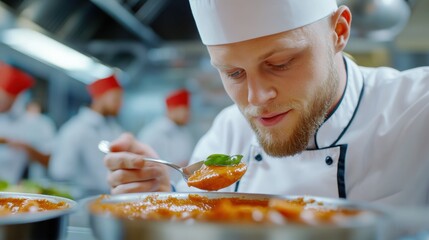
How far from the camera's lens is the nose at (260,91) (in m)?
1.28

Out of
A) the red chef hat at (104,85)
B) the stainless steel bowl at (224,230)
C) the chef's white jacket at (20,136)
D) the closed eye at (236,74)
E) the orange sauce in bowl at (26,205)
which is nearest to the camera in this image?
the stainless steel bowl at (224,230)

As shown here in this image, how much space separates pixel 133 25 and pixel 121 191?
4.17 metres

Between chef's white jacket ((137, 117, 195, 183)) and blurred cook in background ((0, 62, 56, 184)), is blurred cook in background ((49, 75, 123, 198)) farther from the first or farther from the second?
chef's white jacket ((137, 117, 195, 183))

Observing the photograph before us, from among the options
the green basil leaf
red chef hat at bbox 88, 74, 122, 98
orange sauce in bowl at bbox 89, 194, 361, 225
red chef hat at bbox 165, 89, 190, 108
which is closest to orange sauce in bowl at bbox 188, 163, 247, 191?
the green basil leaf

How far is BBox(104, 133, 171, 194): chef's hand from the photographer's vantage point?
4.69 feet

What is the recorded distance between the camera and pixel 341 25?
151 cm

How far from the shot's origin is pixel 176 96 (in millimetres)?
5945

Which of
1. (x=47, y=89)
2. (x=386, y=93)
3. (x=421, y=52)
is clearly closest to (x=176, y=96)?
(x=47, y=89)

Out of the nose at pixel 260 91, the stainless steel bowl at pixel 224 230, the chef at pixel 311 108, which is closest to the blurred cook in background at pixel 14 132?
the chef at pixel 311 108

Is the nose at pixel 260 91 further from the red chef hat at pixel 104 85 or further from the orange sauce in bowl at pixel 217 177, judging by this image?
the red chef hat at pixel 104 85

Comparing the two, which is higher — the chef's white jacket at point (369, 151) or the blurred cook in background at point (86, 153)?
the blurred cook in background at point (86, 153)

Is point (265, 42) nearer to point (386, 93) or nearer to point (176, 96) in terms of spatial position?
point (386, 93)

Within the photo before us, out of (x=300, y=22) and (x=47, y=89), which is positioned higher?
(x=47, y=89)

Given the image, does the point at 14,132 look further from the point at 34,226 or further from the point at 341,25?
the point at 34,226
